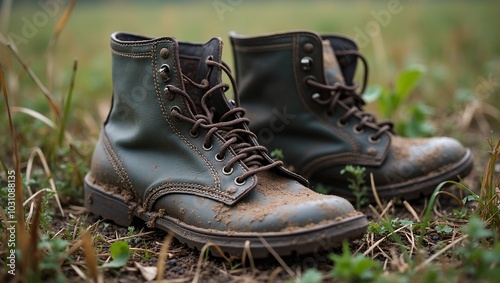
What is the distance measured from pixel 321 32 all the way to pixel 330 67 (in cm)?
485

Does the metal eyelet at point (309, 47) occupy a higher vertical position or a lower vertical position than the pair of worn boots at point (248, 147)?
→ higher

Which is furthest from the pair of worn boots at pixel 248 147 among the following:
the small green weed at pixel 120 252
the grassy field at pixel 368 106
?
the small green weed at pixel 120 252

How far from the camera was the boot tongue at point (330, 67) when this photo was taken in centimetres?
288

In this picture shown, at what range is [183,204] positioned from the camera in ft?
7.08

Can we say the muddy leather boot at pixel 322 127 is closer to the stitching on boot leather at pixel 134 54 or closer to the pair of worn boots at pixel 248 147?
the pair of worn boots at pixel 248 147

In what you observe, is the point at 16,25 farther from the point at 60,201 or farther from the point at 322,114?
the point at 322,114

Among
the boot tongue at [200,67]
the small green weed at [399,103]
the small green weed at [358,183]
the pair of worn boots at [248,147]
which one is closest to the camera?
the pair of worn boots at [248,147]

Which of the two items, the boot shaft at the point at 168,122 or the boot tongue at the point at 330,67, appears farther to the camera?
the boot tongue at the point at 330,67

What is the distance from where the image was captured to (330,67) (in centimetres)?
289

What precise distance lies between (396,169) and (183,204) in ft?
4.01

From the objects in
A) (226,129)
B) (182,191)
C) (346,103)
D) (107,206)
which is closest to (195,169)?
(182,191)

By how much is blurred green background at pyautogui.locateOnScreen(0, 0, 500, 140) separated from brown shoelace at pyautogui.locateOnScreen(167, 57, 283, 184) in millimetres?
1616

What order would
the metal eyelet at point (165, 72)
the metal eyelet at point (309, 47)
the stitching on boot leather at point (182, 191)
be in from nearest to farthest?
the stitching on boot leather at point (182, 191)
the metal eyelet at point (165, 72)
the metal eyelet at point (309, 47)

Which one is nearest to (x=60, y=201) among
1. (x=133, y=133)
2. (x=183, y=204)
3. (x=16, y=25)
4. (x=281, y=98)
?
(x=133, y=133)
